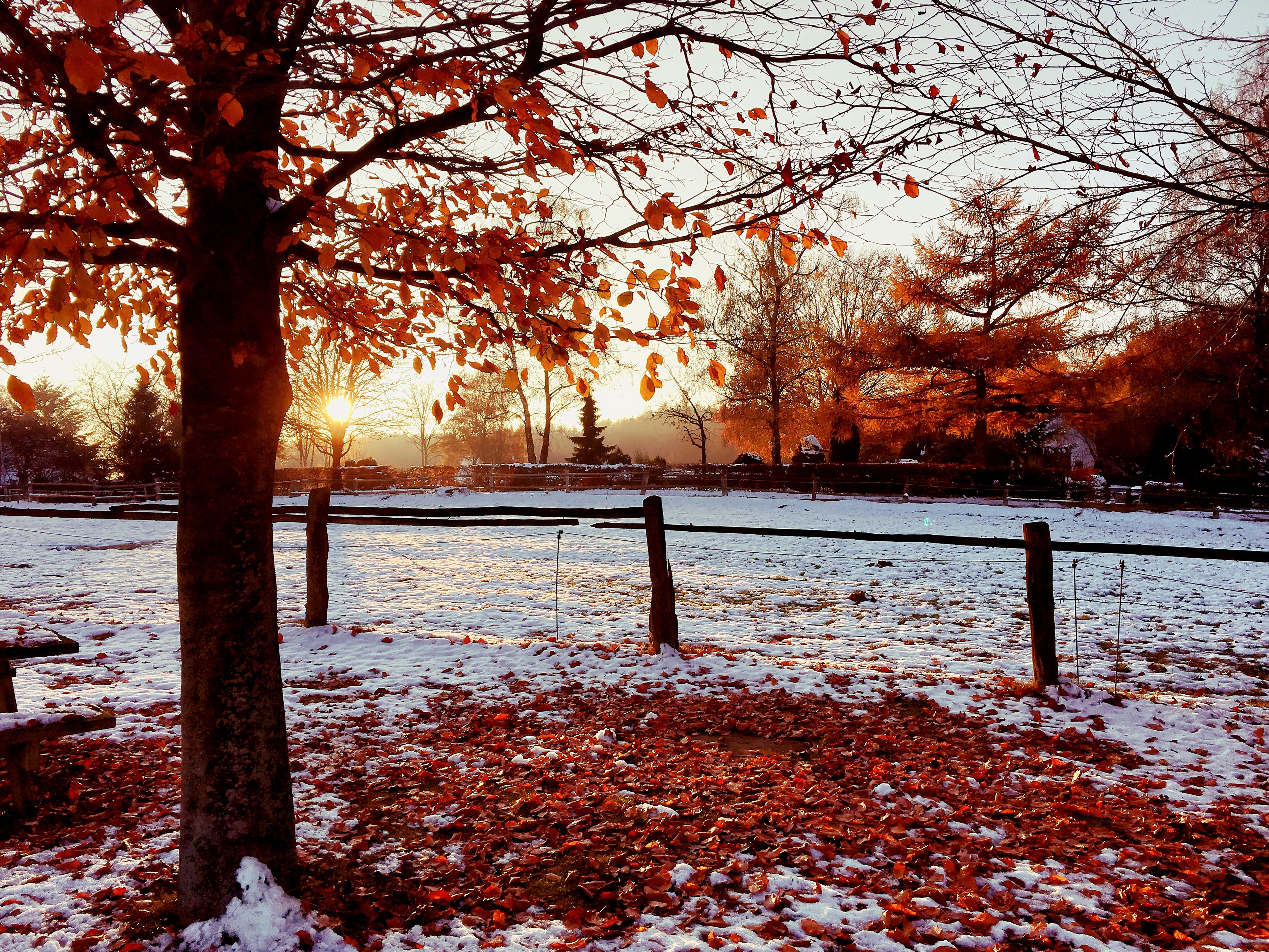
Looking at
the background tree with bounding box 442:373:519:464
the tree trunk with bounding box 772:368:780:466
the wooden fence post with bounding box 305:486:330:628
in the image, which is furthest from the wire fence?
the background tree with bounding box 442:373:519:464

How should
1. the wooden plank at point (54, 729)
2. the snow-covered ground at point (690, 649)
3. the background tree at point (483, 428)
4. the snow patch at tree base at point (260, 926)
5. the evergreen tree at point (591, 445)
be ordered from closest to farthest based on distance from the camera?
1. the snow patch at tree base at point (260, 926)
2. the wooden plank at point (54, 729)
3. the snow-covered ground at point (690, 649)
4. the background tree at point (483, 428)
5. the evergreen tree at point (591, 445)

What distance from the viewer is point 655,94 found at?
3.23m

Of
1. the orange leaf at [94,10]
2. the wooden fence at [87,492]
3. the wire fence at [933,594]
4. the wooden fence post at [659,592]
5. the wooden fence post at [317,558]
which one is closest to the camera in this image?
the orange leaf at [94,10]

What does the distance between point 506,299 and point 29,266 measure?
5.83 feet

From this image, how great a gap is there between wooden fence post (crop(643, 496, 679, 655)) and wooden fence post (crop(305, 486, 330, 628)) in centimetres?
381

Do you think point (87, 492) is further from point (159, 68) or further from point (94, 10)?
point (94, 10)

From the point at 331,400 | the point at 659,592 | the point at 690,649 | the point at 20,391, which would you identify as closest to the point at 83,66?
the point at 20,391

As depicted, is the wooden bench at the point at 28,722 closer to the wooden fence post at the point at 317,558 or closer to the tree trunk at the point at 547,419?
the wooden fence post at the point at 317,558

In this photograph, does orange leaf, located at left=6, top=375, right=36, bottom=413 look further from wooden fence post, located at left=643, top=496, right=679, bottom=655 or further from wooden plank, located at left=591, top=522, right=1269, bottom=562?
wooden plank, located at left=591, top=522, right=1269, bottom=562

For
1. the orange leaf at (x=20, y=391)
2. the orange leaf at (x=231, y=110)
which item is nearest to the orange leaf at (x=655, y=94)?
the orange leaf at (x=231, y=110)

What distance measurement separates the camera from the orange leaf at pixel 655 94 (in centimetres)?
322

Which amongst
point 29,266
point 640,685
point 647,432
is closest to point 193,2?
point 29,266

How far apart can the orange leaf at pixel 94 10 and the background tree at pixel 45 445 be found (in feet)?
165

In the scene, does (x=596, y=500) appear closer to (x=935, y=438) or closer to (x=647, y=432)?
(x=935, y=438)
